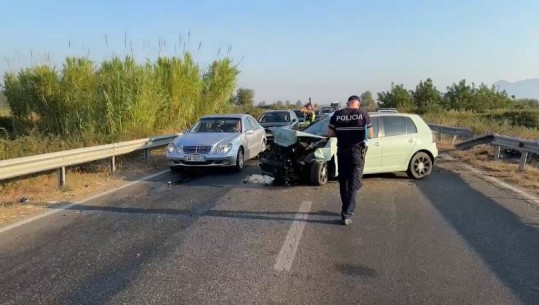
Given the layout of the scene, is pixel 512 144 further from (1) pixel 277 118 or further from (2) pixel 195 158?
(1) pixel 277 118

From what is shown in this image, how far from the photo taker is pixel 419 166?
11172mm

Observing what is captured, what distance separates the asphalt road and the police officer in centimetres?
48

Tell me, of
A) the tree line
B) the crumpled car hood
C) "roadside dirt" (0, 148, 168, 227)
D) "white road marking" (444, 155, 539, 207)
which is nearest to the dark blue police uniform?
the crumpled car hood

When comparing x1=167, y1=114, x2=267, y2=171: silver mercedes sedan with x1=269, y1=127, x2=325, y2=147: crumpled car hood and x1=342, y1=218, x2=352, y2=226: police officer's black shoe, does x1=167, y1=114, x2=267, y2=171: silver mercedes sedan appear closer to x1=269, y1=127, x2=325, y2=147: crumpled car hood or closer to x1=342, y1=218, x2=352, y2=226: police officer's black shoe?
x1=269, y1=127, x2=325, y2=147: crumpled car hood

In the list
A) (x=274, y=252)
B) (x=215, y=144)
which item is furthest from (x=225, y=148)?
(x=274, y=252)

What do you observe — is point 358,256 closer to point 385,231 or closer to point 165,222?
point 385,231

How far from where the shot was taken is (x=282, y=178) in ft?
32.8

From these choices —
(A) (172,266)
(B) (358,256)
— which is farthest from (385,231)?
(A) (172,266)

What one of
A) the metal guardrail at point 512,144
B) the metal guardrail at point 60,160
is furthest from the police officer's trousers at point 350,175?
the metal guardrail at point 512,144

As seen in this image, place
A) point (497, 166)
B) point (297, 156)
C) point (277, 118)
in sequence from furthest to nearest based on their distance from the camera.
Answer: point (277, 118)
point (497, 166)
point (297, 156)

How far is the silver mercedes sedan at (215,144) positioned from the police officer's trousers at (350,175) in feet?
16.8

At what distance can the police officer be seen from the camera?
6930 millimetres

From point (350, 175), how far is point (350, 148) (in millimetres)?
394

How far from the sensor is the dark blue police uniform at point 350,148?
22.7 feet
